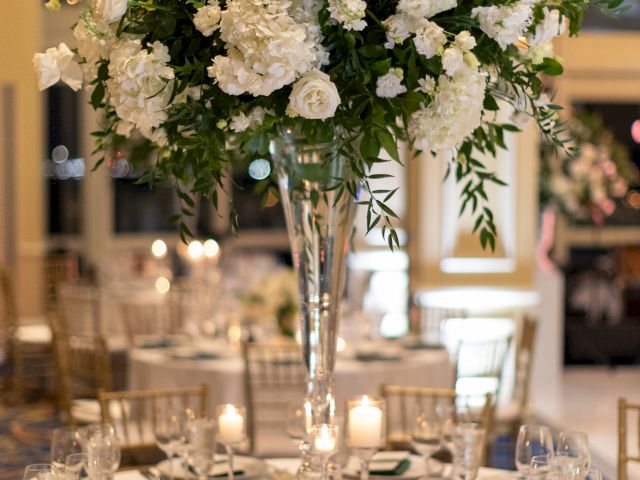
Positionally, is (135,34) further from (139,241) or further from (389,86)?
(139,241)

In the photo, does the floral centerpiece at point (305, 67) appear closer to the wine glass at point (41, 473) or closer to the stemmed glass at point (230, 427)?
the wine glass at point (41, 473)

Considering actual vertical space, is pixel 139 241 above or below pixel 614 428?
above

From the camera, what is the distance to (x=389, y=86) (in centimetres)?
222

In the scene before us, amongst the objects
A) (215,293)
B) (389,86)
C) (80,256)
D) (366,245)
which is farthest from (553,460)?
(80,256)

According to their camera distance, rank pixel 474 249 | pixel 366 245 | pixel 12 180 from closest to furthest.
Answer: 1. pixel 474 249
2. pixel 366 245
3. pixel 12 180

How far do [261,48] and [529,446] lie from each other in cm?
134

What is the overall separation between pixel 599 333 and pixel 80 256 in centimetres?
585

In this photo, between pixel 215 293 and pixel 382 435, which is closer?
pixel 382 435

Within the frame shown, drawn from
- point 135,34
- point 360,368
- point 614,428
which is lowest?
point 614,428

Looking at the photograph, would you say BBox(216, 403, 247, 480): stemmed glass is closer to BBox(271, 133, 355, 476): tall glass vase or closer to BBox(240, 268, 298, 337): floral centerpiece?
BBox(271, 133, 355, 476): tall glass vase

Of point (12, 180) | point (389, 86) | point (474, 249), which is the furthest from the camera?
point (12, 180)

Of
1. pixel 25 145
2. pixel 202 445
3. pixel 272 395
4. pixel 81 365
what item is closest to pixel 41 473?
pixel 202 445

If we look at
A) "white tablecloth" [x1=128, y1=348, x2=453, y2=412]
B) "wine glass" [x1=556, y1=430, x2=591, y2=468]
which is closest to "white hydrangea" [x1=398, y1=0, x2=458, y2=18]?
"wine glass" [x1=556, y1=430, x2=591, y2=468]

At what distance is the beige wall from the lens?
10.7m
